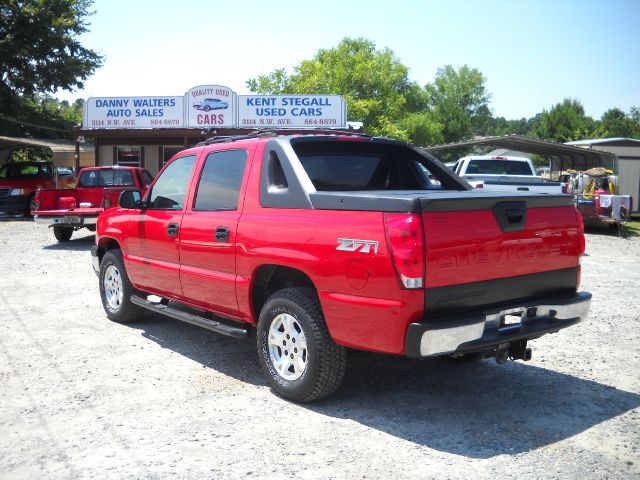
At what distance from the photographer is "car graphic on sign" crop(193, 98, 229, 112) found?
875 inches

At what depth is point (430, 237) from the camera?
3.74m

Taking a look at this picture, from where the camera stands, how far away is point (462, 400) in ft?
15.2

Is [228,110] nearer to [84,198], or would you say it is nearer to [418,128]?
[84,198]

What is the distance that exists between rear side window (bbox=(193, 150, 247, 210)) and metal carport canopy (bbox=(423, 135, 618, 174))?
16.8 metres

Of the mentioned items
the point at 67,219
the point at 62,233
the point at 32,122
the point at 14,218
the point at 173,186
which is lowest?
the point at 14,218

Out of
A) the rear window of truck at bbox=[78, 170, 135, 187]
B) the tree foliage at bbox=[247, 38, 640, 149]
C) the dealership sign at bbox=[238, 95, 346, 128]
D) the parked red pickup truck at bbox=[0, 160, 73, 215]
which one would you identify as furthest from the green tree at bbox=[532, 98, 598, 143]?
the rear window of truck at bbox=[78, 170, 135, 187]

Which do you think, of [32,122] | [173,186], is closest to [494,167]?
[173,186]

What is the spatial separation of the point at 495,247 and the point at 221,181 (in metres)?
2.44

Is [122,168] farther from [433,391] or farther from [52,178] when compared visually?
[433,391]

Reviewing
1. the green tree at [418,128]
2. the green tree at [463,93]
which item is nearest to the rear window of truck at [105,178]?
the green tree at [418,128]

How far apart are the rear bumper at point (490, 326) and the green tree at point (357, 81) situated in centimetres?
5654

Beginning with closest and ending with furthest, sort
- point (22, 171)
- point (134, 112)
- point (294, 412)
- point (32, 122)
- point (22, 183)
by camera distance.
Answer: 1. point (294, 412)
2. point (22, 183)
3. point (22, 171)
4. point (134, 112)
5. point (32, 122)

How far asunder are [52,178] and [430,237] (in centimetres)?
2088

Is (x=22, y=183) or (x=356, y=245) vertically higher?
(x=22, y=183)
